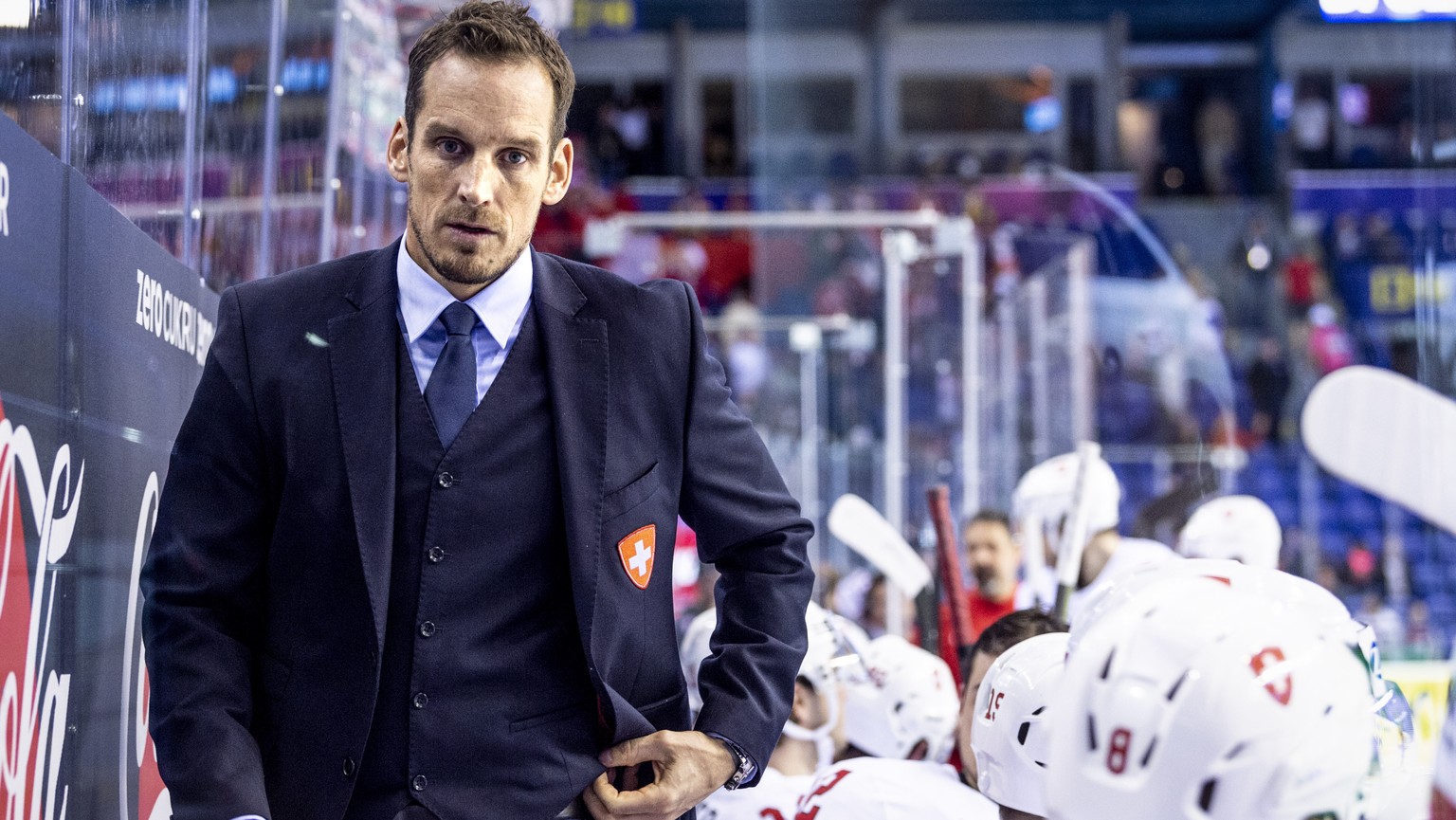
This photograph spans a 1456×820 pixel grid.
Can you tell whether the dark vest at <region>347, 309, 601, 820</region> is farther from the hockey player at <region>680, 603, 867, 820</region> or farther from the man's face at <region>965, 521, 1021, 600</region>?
the man's face at <region>965, 521, 1021, 600</region>

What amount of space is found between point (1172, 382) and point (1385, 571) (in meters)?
1.83

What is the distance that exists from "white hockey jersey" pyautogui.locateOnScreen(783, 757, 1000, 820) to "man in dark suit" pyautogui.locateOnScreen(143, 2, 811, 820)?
944mm

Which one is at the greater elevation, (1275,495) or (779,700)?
(779,700)

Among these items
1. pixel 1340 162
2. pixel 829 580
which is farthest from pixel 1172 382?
pixel 1340 162

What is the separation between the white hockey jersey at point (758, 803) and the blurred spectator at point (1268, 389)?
→ 9.21m

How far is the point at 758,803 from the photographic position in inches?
117

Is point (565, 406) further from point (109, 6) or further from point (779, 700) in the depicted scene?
point (109, 6)

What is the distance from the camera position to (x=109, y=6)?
2.02 metres

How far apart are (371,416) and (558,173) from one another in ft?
1.20

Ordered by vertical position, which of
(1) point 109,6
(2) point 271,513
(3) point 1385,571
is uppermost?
(1) point 109,6

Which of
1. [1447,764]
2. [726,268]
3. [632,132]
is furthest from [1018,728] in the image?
[632,132]

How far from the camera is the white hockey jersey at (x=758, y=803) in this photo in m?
2.96

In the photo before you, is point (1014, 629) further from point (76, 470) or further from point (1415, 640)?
point (1415, 640)

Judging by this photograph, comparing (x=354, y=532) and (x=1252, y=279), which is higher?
(x=354, y=532)
